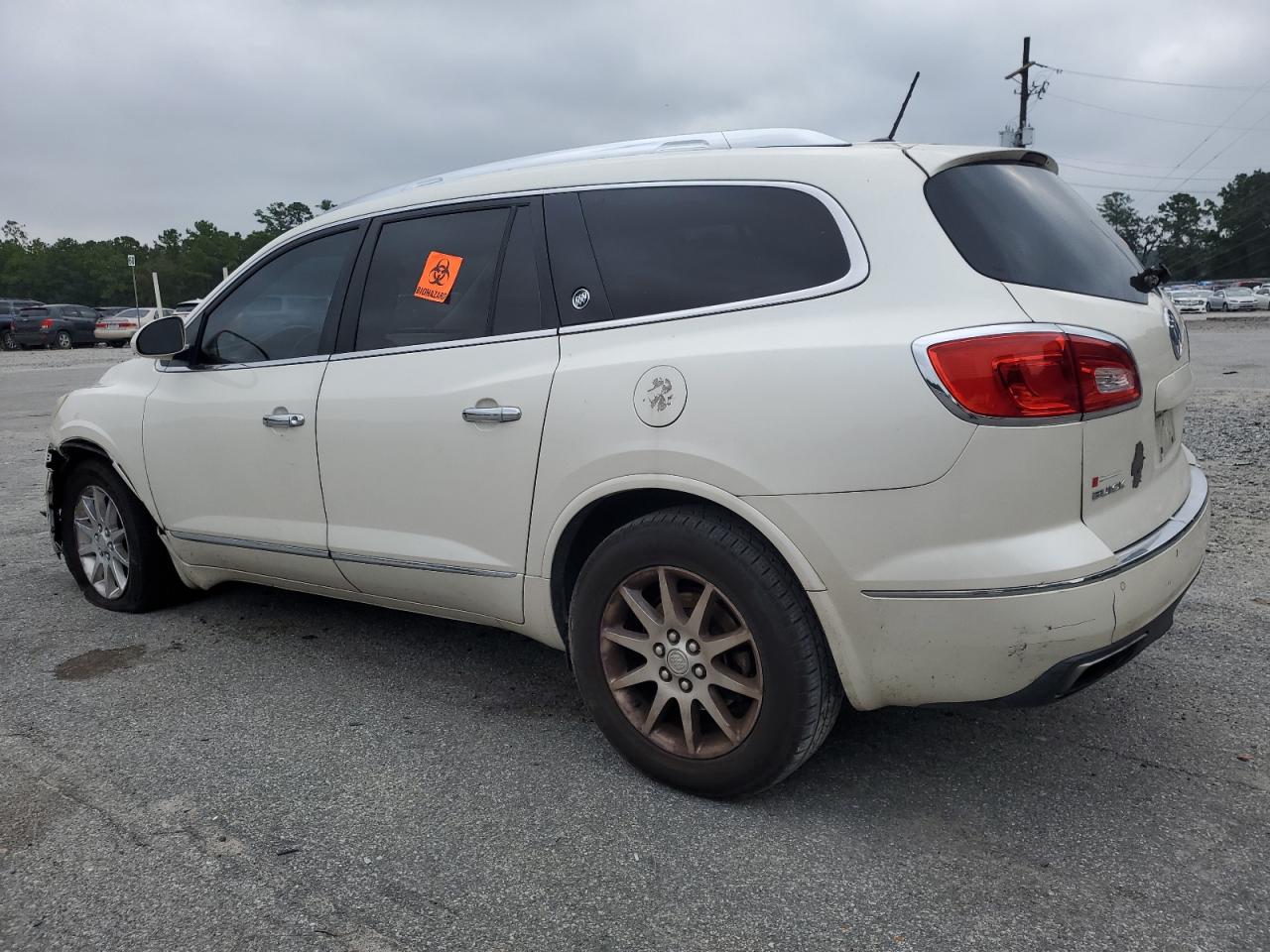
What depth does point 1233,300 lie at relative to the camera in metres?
44.5

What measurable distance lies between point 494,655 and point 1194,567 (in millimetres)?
2476

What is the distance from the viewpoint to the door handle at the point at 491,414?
9.81 feet

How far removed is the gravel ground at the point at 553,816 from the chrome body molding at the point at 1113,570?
2.18 feet

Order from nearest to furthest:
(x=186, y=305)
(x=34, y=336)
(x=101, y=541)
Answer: (x=101, y=541) < (x=186, y=305) < (x=34, y=336)

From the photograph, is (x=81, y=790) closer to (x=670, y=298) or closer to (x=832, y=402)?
(x=670, y=298)

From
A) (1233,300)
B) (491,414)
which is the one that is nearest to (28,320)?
(491,414)

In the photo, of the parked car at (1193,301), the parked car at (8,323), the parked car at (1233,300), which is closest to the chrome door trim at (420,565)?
the parked car at (8,323)

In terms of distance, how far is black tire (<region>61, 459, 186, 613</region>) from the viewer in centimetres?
443

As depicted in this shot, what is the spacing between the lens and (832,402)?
7.87 ft

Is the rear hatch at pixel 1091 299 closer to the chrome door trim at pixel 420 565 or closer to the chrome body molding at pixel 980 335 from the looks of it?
the chrome body molding at pixel 980 335

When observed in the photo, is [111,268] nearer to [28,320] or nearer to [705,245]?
[28,320]

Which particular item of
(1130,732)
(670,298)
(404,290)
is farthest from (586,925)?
(404,290)

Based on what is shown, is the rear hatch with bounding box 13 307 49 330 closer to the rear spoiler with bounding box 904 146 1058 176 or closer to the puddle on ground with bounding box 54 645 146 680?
the puddle on ground with bounding box 54 645 146 680

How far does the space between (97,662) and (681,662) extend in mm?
2583
